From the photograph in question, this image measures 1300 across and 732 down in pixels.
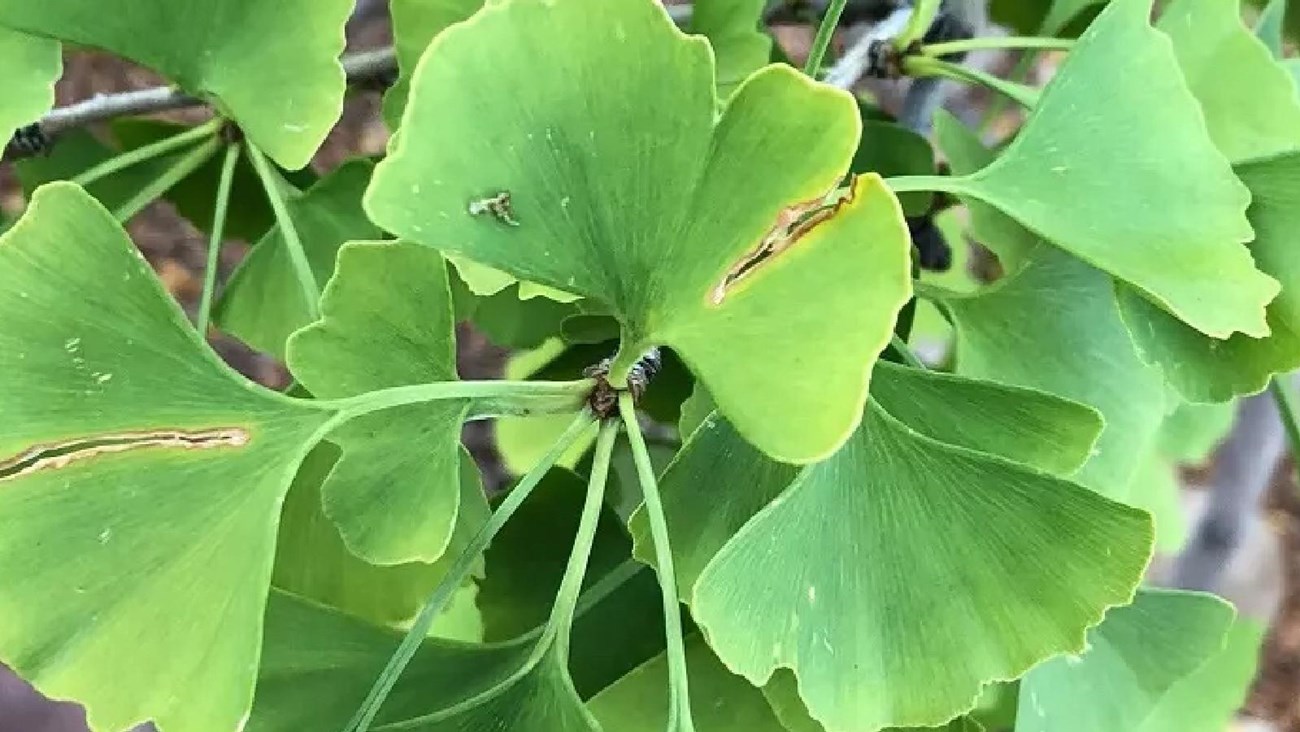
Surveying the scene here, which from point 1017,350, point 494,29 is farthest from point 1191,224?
point 494,29

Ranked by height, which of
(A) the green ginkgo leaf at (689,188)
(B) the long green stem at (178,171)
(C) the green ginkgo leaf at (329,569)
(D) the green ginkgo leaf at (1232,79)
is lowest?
(C) the green ginkgo leaf at (329,569)

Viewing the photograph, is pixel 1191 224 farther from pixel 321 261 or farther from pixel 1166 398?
pixel 321 261

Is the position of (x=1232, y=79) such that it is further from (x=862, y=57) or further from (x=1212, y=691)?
(x=1212, y=691)

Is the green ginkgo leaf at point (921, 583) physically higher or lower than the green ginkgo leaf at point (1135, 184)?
lower

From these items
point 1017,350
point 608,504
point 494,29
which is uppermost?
point 494,29

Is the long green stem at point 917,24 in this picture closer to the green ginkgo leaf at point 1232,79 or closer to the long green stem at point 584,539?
the green ginkgo leaf at point 1232,79

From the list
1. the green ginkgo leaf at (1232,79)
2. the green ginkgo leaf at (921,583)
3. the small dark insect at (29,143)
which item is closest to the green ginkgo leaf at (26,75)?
the small dark insect at (29,143)

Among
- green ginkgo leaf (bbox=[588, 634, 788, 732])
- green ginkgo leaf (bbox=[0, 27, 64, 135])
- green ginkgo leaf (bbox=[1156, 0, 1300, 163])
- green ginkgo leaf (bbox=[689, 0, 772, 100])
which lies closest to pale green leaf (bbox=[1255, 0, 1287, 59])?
green ginkgo leaf (bbox=[1156, 0, 1300, 163])
